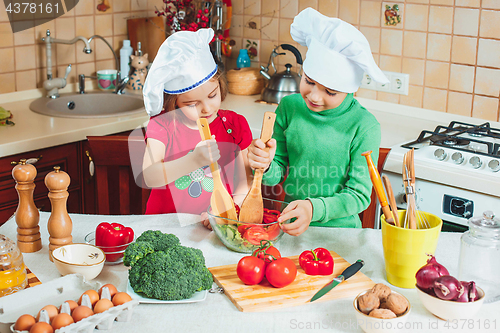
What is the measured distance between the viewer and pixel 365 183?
1210 mm

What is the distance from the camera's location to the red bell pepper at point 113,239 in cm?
103

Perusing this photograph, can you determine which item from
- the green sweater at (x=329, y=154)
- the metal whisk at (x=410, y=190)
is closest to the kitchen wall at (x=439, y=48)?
the green sweater at (x=329, y=154)

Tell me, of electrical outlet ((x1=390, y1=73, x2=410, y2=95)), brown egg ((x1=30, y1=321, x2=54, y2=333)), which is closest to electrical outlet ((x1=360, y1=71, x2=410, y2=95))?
electrical outlet ((x1=390, y1=73, x2=410, y2=95))

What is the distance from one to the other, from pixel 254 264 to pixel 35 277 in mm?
427

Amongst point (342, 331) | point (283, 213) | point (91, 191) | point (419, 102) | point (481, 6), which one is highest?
point (481, 6)

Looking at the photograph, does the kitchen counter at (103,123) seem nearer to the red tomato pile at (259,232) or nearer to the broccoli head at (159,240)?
the red tomato pile at (259,232)

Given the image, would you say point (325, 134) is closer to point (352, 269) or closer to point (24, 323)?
point (352, 269)

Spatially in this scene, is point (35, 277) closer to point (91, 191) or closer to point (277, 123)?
point (277, 123)

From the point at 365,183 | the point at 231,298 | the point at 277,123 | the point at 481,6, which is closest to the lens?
the point at 231,298

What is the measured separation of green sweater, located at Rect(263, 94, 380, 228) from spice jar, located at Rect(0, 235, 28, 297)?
621 millimetres

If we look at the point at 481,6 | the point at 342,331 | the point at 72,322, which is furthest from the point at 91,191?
the point at 481,6

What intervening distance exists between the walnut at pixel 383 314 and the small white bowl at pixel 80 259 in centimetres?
51

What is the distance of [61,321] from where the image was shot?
0.77 meters

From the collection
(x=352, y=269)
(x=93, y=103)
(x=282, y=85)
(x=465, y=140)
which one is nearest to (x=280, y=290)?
(x=352, y=269)
